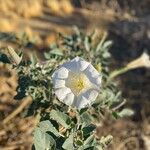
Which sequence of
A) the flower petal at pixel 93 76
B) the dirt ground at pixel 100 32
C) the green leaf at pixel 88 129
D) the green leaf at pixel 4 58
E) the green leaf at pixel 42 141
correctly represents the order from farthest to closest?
the dirt ground at pixel 100 32, the green leaf at pixel 4 58, the flower petal at pixel 93 76, the green leaf at pixel 88 129, the green leaf at pixel 42 141

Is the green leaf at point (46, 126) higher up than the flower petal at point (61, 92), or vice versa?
the flower petal at point (61, 92)

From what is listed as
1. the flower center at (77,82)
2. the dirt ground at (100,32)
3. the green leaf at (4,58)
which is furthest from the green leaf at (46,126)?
the dirt ground at (100,32)

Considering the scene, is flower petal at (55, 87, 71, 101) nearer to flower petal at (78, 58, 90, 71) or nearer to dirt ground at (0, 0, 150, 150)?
flower petal at (78, 58, 90, 71)

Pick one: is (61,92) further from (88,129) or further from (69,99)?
(88,129)

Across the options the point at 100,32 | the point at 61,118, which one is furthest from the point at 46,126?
the point at 100,32

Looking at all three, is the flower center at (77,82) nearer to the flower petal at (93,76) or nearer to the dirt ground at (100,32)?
the flower petal at (93,76)

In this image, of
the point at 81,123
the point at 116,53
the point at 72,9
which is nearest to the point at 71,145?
the point at 81,123

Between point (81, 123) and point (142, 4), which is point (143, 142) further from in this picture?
point (142, 4)
